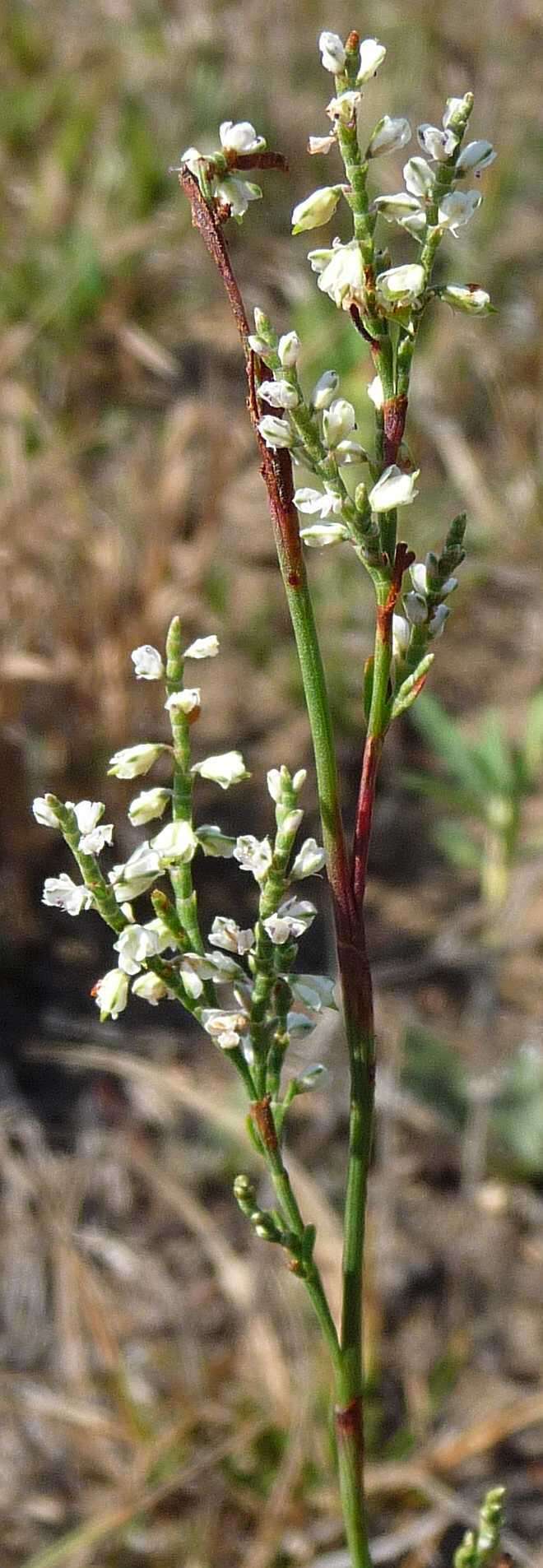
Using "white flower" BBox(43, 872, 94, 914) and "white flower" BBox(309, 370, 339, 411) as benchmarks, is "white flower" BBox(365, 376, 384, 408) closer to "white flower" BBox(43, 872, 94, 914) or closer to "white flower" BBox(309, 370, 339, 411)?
"white flower" BBox(309, 370, 339, 411)

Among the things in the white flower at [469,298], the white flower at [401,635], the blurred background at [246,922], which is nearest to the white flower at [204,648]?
the white flower at [401,635]

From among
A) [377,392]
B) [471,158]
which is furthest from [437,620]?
[471,158]

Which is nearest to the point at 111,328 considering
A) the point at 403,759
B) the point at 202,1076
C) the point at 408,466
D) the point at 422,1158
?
the point at 403,759

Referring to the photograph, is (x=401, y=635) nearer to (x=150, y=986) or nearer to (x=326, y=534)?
(x=326, y=534)

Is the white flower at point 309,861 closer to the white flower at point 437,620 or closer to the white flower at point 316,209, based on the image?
the white flower at point 437,620

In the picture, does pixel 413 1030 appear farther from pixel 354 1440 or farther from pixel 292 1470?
pixel 354 1440
